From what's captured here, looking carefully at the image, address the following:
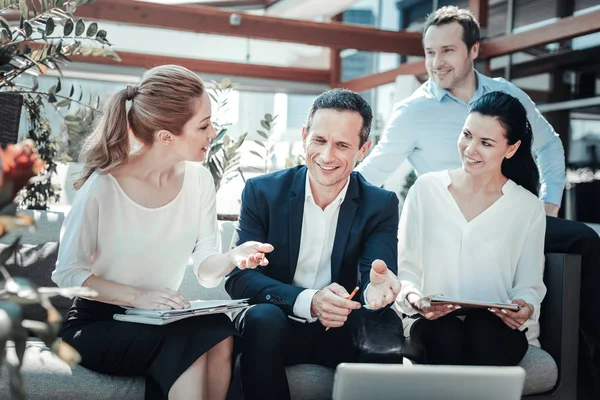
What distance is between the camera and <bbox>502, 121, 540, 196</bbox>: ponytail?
9.36 ft

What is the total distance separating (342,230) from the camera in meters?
2.49

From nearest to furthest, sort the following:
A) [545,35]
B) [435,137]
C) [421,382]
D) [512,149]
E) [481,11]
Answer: [421,382]
[512,149]
[435,137]
[545,35]
[481,11]

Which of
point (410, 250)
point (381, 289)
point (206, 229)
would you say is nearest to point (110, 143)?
point (206, 229)

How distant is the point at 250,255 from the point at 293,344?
1.27 ft

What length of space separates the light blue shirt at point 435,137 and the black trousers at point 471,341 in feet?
3.44

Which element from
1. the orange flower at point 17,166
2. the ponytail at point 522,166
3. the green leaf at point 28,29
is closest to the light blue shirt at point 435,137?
the ponytail at point 522,166

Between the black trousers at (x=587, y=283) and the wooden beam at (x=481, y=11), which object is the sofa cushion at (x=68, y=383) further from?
the wooden beam at (x=481, y=11)

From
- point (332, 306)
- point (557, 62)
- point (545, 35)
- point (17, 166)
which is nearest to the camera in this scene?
point (17, 166)

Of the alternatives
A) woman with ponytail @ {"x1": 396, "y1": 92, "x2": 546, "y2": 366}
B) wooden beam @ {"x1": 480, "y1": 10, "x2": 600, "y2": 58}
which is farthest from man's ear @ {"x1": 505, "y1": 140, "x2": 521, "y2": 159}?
wooden beam @ {"x1": 480, "y1": 10, "x2": 600, "y2": 58}

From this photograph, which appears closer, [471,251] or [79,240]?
[79,240]

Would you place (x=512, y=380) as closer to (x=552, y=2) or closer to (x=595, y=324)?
(x=595, y=324)

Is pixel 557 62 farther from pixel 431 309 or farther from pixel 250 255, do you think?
pixel 250 255

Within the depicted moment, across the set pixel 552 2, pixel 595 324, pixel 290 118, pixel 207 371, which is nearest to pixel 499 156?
pixel 595 324

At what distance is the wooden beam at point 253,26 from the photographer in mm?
6719
